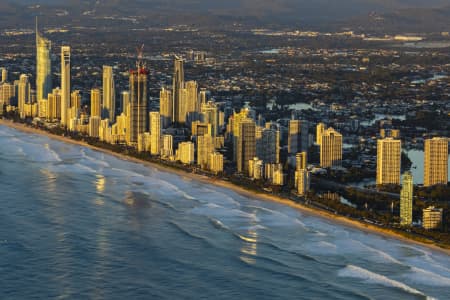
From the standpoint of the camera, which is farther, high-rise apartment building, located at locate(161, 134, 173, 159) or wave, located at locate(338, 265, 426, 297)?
high-rise apartment building, located at locate(161, 134, 173, 159)

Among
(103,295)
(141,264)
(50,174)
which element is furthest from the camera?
(50,174)

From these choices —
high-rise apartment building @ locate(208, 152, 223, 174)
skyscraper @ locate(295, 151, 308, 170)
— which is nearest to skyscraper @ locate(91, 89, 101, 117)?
high-rise apartment building @ locate(208, 152, 223, 174)

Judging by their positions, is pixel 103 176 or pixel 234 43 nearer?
pixel 103 176

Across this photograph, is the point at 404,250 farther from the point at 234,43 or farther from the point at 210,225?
the point at 234,43

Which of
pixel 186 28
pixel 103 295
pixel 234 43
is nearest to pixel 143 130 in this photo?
→ pixel 103 295

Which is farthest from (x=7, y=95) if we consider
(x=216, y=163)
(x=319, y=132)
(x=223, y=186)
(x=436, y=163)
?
(x=436, y=163)

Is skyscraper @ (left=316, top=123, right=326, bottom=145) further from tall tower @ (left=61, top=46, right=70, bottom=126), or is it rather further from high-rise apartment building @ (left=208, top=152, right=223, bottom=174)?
tall tower @ (left=61, top=46, right=70, bottom=126)

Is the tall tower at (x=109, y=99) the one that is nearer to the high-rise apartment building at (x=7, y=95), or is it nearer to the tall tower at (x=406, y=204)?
the high-rise apartment building at (x=7, y=95)
